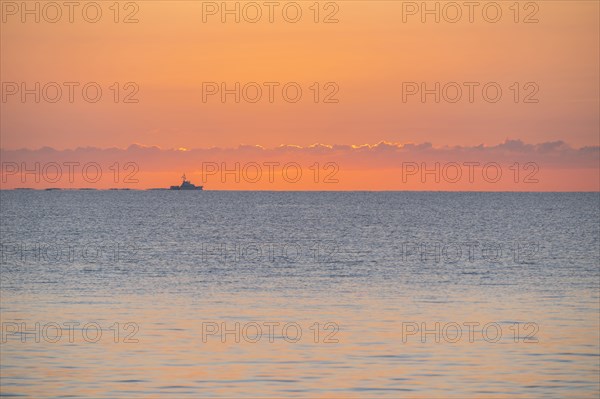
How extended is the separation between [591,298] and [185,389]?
18.8 meters

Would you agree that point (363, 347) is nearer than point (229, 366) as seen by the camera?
No

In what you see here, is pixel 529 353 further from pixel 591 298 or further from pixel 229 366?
pixel 591 298

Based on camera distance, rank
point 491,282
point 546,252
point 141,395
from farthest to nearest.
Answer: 1. point 546,252
2. point 491,282
3. point 141,395

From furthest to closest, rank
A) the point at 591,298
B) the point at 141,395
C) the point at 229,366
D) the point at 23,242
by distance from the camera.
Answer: the point at 23,242, the point at 591,298, the point at 229,366, the point at 141,395

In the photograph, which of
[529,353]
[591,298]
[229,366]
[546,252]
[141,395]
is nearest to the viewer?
[141,395]

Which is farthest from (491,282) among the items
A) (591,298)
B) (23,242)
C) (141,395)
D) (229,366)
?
(23,242)

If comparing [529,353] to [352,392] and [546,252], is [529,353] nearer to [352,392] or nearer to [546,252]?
[352,392]

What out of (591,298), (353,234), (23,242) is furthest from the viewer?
(353,234)

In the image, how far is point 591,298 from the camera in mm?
33031

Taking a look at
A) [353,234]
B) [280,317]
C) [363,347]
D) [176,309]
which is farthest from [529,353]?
[353,234]

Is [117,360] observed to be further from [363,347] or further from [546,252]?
[546,252]

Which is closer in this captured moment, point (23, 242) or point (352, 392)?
point (352, 392)

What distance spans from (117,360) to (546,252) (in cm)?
4459

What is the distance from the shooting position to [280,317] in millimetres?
27312
